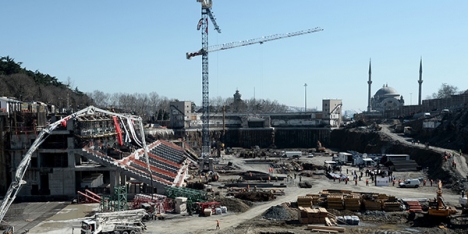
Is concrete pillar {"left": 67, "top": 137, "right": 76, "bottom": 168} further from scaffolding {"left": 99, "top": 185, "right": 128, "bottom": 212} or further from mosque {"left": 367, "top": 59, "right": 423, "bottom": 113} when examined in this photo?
mosque {"left": 367, "top": 59, "right": 423, "bottom": 113}

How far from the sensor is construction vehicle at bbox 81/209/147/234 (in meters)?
24.5

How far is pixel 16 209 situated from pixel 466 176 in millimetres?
41438

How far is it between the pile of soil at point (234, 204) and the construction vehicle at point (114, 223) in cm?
798

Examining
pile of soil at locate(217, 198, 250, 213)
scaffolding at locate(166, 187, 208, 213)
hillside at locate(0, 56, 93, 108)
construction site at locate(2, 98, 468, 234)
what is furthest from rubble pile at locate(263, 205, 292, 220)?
hillside at locate(0, 56, 93, 108)

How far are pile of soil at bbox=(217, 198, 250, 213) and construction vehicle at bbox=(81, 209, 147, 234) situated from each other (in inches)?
314

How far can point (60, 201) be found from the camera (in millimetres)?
37906

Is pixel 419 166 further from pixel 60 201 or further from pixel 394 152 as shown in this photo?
pixel 60 201

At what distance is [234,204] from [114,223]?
10.6 m

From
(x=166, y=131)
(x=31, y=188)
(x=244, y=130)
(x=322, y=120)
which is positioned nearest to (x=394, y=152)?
(x=322, y=120)

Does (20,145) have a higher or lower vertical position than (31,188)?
higher

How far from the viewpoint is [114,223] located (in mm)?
25703

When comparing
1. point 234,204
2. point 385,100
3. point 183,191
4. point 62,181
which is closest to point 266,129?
point 62,181

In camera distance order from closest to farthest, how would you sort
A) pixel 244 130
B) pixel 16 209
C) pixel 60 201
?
pixel 16 209 < pixel 60 201 < pixel 244 130

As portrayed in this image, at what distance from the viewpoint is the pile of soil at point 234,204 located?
108 ft
